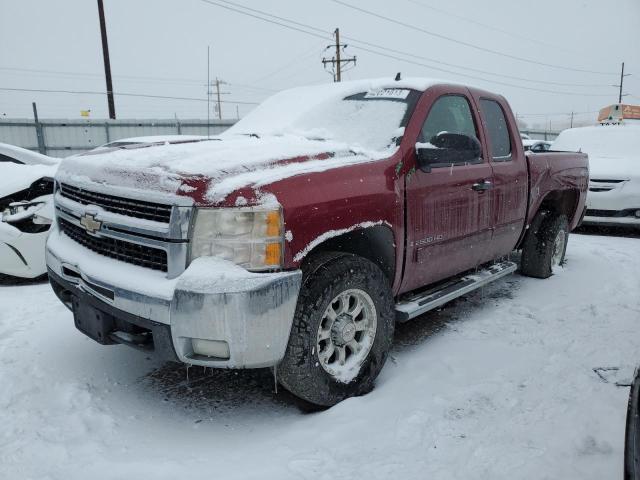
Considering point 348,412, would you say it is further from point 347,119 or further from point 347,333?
point 347,119

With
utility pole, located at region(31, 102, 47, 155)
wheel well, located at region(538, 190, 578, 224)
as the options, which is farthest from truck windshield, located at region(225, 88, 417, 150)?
utility pole, located at region(31, 102, 47, 155)

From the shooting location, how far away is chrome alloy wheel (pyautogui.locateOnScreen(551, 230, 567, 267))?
17.7ft

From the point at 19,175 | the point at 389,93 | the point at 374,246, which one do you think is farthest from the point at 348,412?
the point at 19,175

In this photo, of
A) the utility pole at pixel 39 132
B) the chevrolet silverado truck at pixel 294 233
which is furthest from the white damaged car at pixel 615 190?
the utility pole at pixel 39 132

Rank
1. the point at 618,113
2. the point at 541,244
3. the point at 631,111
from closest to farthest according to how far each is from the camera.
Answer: the point at 541,244 < the point at 618,113 < the point at 631,111

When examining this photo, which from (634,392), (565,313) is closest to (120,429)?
(634,392)

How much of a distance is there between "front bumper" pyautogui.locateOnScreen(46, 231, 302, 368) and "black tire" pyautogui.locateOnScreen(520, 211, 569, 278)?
11.6ft

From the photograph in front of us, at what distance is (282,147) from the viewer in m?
2.84

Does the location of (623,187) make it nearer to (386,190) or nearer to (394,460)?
(386,190)

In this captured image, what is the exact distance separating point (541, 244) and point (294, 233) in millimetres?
3641

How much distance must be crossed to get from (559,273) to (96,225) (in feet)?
15.6

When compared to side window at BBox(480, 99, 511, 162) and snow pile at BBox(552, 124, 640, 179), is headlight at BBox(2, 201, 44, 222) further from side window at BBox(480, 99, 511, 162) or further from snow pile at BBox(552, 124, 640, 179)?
snow pile at BBox(552, 124, 640, 179)

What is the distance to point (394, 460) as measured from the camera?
7.50 ft

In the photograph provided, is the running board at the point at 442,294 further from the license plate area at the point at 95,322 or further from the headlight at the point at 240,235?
the license plate area at the point at 95,322
